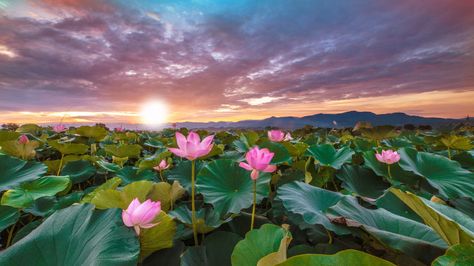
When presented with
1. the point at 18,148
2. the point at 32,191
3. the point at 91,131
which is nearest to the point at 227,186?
the point at 32,191

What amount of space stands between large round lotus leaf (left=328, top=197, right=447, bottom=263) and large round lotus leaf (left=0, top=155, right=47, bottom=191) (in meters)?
1.55

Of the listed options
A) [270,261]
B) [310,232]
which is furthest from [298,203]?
[270,261]

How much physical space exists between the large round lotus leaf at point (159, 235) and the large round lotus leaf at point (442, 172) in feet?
4.87

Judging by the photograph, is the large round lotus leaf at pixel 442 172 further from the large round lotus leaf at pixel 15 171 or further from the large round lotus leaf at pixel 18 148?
the large round lotus leaf at pixel 18 148

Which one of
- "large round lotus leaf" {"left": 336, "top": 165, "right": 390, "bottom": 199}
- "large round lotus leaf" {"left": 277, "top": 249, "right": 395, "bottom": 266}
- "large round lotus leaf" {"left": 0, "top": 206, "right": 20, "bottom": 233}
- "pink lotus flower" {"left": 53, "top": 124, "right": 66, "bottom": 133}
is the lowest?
"large round lotus leaf" {"left": 336, "top": 165, "right": 390, "bottom": 199}

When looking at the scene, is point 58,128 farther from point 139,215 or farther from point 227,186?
point 139,215

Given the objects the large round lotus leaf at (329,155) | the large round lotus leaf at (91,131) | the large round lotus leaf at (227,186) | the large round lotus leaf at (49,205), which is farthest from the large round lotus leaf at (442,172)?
the large round lotus leaf at (91,131)

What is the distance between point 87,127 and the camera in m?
3.04

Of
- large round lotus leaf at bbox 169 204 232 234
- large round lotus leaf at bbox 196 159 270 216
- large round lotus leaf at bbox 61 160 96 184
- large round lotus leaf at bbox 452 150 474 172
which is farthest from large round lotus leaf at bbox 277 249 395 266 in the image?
large round lotus leaf at bbox 452 150 474 172

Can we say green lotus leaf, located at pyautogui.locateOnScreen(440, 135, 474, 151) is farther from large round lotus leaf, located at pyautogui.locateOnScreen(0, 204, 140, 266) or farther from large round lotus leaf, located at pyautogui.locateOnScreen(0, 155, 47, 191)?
large round lotus leaf, located at pyautogui.locateOnScreen(0, 155, 47, 191)

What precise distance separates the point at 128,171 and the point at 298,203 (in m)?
1.32

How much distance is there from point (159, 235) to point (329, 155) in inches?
54.6

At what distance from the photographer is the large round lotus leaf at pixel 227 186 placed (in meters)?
1.25

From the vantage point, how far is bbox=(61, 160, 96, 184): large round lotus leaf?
203 centimetres
